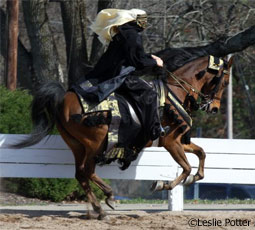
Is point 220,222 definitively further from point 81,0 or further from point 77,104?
point 81,0

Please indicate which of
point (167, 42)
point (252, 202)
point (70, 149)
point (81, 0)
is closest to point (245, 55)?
point (167, 42)

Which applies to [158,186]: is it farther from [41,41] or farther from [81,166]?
[41,41]

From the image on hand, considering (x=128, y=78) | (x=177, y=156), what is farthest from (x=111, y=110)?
(x=177, y=156)

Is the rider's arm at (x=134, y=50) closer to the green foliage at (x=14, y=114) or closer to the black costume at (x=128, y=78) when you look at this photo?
the black costume at (x=128, y=78)

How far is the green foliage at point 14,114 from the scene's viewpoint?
1206cm

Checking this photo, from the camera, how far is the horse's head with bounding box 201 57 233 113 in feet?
31.9

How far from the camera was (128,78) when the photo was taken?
877cm

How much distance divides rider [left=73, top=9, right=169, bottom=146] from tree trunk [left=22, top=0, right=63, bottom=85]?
5.88 metres

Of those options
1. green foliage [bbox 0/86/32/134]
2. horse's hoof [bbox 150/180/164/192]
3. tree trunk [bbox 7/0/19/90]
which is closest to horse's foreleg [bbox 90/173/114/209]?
horse's hoof [bbox 150/180/164/192]

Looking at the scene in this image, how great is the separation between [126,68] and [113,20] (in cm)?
70

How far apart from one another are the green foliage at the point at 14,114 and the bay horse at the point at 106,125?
3.06 meters

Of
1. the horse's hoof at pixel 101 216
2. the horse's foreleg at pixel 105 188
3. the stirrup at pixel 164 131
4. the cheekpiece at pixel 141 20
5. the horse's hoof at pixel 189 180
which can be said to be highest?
the cheekpiece at pixel 141 20

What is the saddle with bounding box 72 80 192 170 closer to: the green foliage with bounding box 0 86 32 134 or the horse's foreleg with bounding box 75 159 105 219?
the horse's foreleg with bounding box 75 159 105 219

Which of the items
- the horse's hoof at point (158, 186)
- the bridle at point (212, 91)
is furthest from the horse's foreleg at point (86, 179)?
the bridle at point (212, 91)
